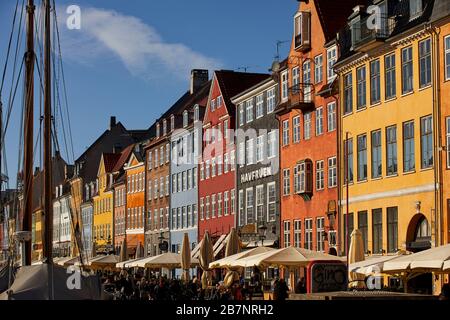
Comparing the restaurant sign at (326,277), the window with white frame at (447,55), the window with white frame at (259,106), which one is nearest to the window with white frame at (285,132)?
the window with white frame at (259,106)

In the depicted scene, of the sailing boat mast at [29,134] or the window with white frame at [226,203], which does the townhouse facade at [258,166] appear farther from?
the sailing boat mast at [29,134]

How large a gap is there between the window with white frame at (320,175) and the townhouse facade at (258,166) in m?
6.08

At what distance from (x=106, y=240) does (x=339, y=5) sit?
63.9m

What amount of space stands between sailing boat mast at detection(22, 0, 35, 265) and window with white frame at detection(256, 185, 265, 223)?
29565 mm

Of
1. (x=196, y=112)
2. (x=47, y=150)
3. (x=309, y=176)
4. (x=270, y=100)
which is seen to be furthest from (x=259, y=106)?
(x=47, y=150)

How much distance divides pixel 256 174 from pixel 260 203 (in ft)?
6.68

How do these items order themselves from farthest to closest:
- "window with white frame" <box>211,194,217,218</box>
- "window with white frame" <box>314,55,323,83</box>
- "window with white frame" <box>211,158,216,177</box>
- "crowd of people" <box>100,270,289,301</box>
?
"window with white frame" <box>211,158,216,177</box> < "window with white frame" <box>211,194,217,218</box> < "window with white frame" <box>314,55,323,83</box> < "crowd of people" <box>100,270,289,301</box>

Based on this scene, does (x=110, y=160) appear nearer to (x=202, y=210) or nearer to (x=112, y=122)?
(x=112, y=122)

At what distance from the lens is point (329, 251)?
4922 centimetres

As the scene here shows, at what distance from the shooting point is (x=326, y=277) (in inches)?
1093

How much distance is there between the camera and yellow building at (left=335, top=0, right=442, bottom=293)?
39781mm

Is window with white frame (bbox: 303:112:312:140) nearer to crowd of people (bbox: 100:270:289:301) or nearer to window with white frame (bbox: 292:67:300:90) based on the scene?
window with white frame (bbox: 292:67:300:90)

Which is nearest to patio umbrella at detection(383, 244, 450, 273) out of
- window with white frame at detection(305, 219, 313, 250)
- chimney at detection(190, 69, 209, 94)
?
window with white frame at detection(305, 219, 313, 250)
